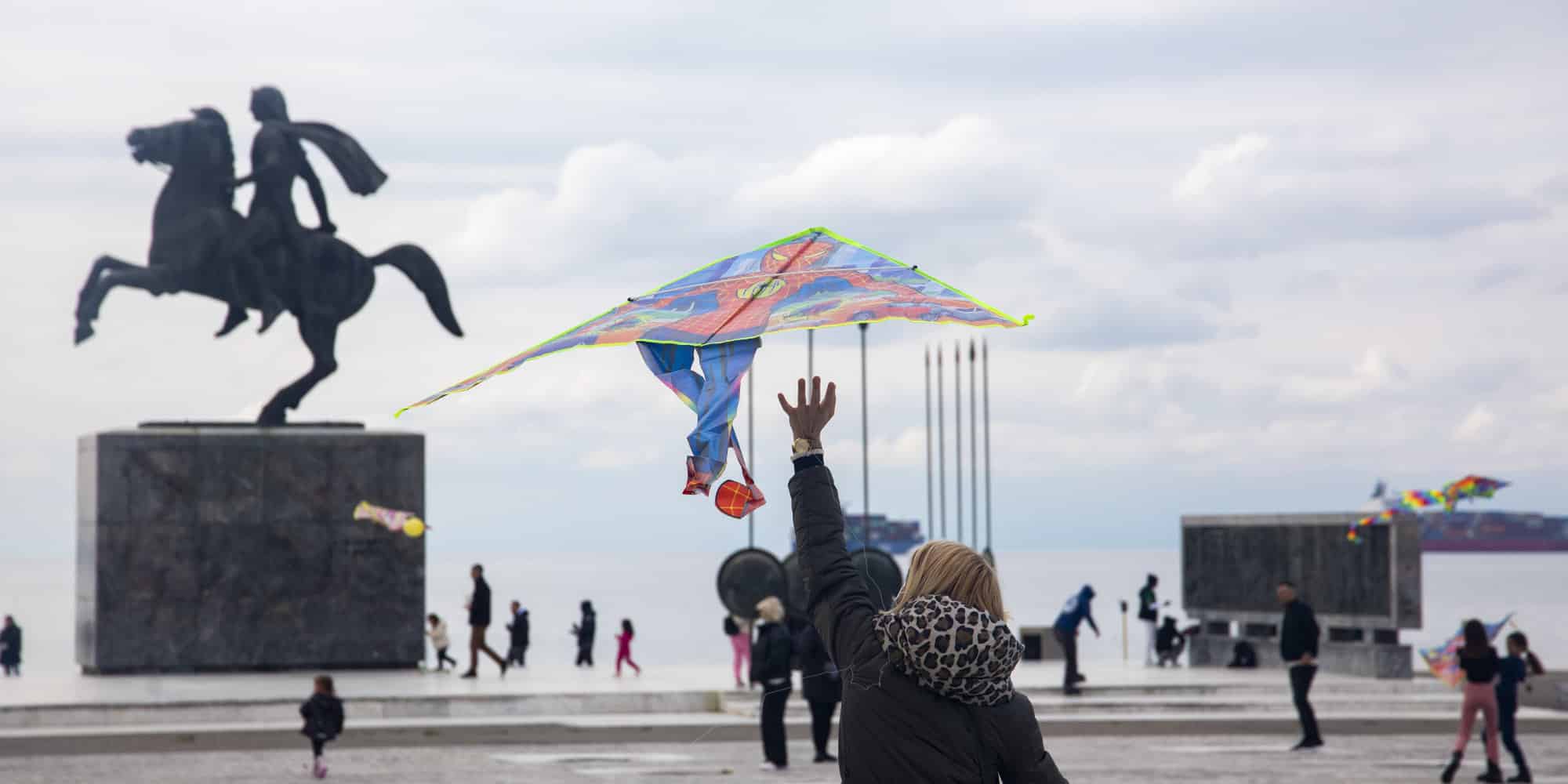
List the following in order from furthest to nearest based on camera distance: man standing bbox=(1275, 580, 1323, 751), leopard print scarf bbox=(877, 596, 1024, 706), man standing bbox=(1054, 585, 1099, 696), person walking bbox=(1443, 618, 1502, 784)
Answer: man standing bbox=(1054, 585, 1099, 696), man standing bbox=(1275, 580, 1323, 751), person walking bbox=(1443, 618, 1502, 784), leopard print scarf bbox=(877, 596, 1024, 706)

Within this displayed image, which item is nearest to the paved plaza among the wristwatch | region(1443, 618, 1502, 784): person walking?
region(1443, 618, 1502, 784): person walking

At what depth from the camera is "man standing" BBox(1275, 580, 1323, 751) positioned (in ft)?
60.1

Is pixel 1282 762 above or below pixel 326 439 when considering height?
below

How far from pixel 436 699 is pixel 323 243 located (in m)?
7.25

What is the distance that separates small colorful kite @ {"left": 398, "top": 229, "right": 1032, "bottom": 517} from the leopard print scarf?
1083mm

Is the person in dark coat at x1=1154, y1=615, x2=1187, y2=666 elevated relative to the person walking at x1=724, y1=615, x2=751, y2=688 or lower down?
lower down

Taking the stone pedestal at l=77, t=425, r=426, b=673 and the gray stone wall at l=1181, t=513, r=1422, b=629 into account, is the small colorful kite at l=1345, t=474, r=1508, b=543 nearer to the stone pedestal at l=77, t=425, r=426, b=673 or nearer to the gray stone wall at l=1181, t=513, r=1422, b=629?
the gray stone wall at l=1181, t=513, r=1422, b=629

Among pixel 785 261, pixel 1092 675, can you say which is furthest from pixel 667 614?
pixel 785 261

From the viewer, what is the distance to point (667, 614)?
12644cm

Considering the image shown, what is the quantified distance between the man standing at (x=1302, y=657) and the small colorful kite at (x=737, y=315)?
1352cm

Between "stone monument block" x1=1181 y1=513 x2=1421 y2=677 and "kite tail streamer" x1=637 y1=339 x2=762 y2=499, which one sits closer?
"kite tail streamer" x1=637 y1=339 x2=762 y2=499

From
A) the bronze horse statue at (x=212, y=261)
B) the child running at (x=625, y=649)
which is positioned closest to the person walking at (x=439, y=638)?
the child running at (x=625, y=649)

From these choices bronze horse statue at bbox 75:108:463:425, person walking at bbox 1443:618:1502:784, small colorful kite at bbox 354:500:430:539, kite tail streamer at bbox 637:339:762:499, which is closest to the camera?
→ kite tail streamer at bbox 637:339:762:499

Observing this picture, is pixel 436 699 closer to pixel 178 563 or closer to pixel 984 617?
pixel 178 563
